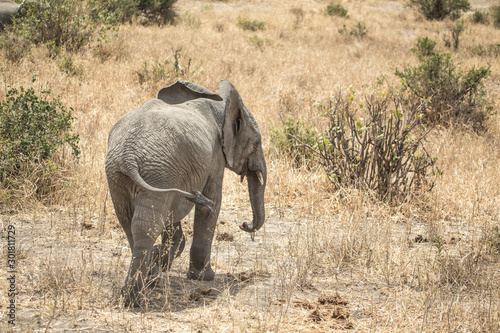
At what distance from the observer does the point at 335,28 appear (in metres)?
20.9

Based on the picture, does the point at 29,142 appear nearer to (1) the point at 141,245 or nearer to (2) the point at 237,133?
(2) the point at 237,133

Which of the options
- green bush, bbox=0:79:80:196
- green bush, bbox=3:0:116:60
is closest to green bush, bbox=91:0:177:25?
green bush, bbox=3:0:116:60

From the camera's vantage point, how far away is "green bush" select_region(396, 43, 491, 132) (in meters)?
9.96

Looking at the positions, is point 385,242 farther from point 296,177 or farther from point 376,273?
point 296,177

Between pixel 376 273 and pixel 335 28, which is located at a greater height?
pixel 335 28

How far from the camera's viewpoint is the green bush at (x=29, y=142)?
5988 millimetres

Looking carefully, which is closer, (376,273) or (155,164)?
(155,164)

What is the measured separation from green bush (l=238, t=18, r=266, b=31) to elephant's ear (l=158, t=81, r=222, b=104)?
15065 millimetres

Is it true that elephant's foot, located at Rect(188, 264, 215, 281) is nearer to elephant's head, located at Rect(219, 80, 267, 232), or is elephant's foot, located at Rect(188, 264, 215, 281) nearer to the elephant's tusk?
elephant's head, located at Rect(219, 80, 267, 232)

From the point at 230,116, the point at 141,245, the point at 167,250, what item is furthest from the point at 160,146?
the point at 167,250

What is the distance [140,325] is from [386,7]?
3077 centimetres

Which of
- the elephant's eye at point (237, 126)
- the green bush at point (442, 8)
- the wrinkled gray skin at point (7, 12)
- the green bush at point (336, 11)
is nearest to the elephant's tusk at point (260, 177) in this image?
the elephant's eye at point (237, 126)

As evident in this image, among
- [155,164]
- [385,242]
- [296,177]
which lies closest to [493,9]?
[296,177]

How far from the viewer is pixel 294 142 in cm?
788
